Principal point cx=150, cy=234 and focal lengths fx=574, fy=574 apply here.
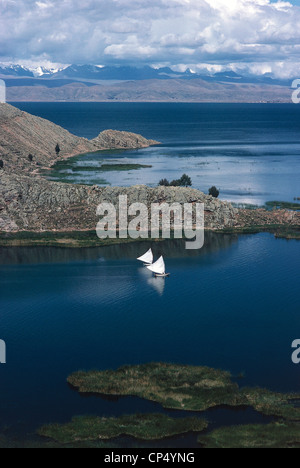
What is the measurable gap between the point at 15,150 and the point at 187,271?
90.6 meters

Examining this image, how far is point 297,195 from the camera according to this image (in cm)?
11338

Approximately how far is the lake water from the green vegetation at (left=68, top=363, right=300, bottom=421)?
890 millimetres

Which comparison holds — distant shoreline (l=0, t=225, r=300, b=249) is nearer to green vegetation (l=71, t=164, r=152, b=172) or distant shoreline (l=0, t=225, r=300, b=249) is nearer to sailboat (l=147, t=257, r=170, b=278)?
sailboat (l=147, t=257, r=170, b=278)

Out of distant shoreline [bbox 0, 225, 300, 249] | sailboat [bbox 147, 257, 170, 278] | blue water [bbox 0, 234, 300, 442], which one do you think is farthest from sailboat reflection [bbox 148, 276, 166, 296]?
distant shoreline [bbox 0, 225, 300, 249]

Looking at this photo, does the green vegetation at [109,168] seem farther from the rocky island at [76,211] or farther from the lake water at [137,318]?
the lake water at [137,318]

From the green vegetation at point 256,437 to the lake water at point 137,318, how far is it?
1263mm

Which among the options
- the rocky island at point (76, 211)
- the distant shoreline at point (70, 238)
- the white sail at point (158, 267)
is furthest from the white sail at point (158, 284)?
the rocky island at point (76, 211)

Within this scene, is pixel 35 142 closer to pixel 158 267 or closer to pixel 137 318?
pixel 158 267

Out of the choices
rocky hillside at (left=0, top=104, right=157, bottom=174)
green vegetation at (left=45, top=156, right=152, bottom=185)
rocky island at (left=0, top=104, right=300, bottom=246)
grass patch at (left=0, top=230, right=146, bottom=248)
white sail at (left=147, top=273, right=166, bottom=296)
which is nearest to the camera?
white sail at (left=147, top=273, right=166, bottom=296)

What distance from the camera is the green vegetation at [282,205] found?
101438mm

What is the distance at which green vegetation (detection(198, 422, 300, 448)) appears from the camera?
37750 mm

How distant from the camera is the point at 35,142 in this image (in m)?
161
